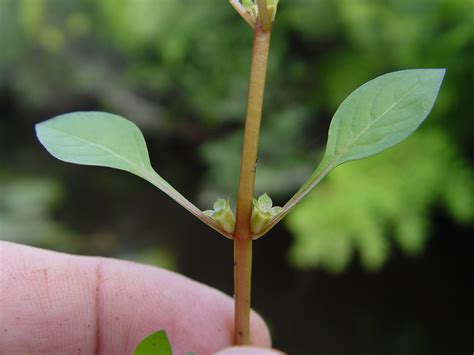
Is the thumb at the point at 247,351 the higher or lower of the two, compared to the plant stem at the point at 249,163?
lower

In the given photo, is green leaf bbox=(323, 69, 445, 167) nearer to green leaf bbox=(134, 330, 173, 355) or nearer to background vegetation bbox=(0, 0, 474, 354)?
green leaf bbox=(134, 330, 173, 355)

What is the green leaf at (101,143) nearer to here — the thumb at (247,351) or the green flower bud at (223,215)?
the green flower bud at (223,215)

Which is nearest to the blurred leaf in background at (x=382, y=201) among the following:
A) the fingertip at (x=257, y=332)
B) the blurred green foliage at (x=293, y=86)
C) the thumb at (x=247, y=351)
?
the blurred green foliage at (x=293, y=86)

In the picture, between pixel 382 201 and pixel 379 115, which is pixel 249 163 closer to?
pixel 379 115

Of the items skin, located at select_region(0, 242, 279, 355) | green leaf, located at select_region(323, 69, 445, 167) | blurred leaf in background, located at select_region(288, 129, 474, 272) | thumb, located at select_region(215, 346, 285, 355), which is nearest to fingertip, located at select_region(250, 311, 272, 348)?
skin, located at select_region(0, 242, 279, 355)

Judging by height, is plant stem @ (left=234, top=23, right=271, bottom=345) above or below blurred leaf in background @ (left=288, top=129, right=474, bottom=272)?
below

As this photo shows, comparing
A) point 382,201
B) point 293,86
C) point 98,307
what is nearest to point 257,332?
point 98,307
